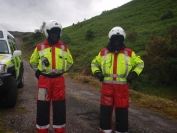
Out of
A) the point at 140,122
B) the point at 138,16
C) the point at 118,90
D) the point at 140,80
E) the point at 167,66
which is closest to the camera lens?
the point at 118,90

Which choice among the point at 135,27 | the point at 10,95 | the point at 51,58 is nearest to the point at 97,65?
the point at 51,58

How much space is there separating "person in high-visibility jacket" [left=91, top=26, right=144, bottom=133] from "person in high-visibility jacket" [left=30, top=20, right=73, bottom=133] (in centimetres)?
69

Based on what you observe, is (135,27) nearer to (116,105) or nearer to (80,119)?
(80,119)

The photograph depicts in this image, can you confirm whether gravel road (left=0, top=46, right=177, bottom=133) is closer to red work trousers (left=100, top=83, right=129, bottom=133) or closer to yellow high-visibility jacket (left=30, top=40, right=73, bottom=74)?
red work trousers (left=100, top=83, right=129, bottom=133)

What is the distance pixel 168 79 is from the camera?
10.5m

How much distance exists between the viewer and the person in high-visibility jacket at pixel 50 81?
12.6ft

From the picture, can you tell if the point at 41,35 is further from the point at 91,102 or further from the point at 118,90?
the point at 118,90

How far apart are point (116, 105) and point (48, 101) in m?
1.17

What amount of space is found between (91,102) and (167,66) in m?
4.96

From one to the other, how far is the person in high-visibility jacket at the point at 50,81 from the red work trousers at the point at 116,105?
0.72m

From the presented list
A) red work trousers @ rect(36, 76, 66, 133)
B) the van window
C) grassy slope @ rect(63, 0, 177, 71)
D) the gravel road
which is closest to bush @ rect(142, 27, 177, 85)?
the gravel road

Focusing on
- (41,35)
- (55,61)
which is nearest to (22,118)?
(55,61)

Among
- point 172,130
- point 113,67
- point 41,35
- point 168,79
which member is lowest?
point 172,130

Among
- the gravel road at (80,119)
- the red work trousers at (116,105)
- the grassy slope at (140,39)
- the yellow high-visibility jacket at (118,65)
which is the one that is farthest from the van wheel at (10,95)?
the grassy slope at (140,39)
